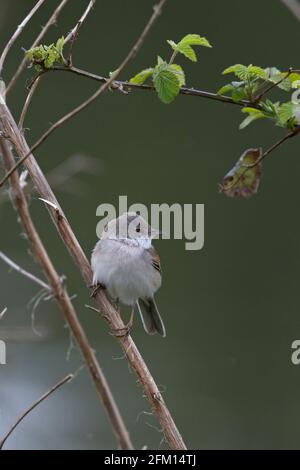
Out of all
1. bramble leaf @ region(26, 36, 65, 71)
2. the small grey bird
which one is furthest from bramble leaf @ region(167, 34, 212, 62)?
the small grey bird

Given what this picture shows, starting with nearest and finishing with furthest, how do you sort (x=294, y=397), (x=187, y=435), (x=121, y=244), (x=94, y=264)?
(x=94, y=264) → (x=121, y=244) → (x=187, y=435) → (x=294, y=397)

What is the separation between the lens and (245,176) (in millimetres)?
2172

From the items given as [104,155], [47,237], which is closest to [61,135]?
[104,155]

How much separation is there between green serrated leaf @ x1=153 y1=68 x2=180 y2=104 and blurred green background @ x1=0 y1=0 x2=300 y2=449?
374 cm

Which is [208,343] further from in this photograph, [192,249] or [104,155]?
[104,155]

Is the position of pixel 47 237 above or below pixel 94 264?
below

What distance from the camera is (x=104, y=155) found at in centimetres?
662

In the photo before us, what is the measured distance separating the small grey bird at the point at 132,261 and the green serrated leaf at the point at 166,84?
97 centimetres

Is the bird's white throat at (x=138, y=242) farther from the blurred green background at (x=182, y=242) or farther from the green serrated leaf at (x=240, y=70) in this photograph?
the blurred green background at (x=182, y=242)

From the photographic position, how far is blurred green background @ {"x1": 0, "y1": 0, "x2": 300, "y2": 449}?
5.90 m

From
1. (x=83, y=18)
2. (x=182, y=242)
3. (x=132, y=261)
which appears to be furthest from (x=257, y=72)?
(x=182, y=242)

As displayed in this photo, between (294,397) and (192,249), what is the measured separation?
1.35 meters

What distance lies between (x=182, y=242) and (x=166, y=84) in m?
4.46

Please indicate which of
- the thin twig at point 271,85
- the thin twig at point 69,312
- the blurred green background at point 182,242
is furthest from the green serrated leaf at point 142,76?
the blurred green background at point 182,242
